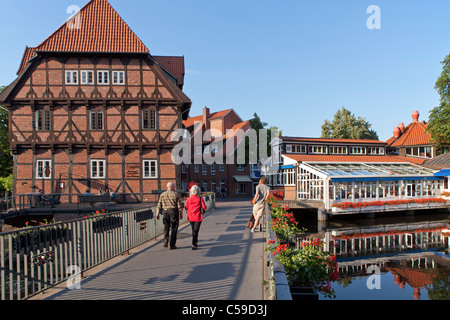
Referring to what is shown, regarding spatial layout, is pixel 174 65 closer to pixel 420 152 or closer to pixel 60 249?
pixel 60 249

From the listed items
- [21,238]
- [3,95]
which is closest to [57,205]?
[3,95]

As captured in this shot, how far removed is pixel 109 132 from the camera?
26969 mm

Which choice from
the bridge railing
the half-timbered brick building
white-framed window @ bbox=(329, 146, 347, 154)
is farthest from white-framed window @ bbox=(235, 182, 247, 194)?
the bridge railing

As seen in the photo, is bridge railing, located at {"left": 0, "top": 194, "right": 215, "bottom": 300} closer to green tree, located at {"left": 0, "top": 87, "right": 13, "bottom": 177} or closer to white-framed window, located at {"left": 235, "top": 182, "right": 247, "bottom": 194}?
white-framed window, located at {"left": 235, "top": 182, "right": 247, "bottom": 194}

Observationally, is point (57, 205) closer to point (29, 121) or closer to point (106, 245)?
point (29, 121)

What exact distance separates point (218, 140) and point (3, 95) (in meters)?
26.7

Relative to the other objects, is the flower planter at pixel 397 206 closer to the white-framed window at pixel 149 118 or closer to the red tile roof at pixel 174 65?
the white-framed window at pixel 149 118

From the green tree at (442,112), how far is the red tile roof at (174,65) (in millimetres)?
27050

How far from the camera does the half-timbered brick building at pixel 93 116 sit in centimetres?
2641

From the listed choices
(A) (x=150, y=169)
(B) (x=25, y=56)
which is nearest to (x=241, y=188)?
(A) (x=150, y=169)

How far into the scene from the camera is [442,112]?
38.6 metres

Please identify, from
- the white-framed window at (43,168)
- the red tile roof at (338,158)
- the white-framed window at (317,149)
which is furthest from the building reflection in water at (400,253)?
the white-framed window at (43,168)

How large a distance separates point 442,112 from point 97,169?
34558 mm

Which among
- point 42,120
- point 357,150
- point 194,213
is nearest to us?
point 194,213
